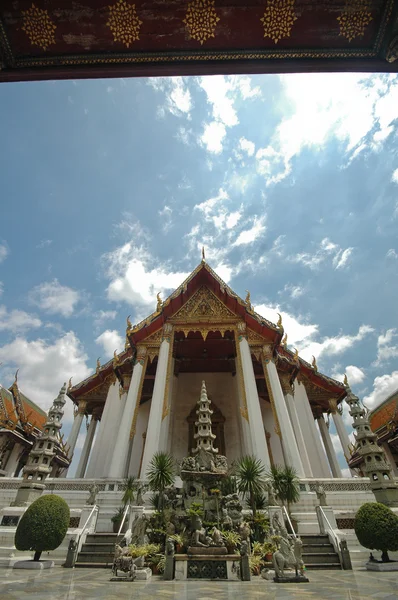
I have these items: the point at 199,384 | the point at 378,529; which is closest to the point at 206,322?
the point at 199,384

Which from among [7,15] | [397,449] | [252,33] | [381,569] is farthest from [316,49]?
[397,449]

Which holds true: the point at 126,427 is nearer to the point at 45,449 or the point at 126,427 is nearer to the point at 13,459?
the point at 45,449

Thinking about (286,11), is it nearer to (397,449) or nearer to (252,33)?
(252,33)

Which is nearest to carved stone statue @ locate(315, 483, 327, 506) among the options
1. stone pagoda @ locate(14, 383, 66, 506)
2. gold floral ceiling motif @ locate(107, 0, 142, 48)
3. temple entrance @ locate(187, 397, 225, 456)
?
temple entrance @ locate(187, 397, 225, 456)

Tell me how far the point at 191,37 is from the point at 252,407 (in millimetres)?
11930

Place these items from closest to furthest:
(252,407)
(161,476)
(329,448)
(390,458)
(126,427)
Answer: (161,476) < (126,427) < (252,407) < (390,458) < (329,448)

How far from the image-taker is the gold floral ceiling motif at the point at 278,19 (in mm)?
4871

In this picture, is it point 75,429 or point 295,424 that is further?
point 75,429

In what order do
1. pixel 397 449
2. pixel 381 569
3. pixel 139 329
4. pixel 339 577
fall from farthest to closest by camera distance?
pixel 397 449 < pixel 139 329 < pixel 381 569 < pixel 339 577

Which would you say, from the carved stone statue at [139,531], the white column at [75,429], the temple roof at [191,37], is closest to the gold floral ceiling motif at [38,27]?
the temple roof at [191,37]

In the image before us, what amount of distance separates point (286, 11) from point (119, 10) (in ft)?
8.29

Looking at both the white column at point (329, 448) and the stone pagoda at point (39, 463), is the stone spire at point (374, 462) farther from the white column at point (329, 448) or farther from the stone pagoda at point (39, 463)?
the white column at point (329, 448)

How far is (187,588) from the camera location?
4980mm

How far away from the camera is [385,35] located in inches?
195
